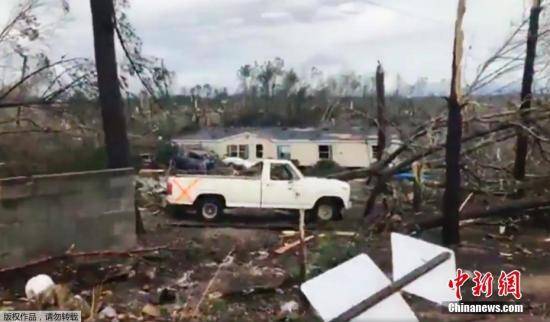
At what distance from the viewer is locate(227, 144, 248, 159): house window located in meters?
38.5

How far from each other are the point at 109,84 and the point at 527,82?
909 cm

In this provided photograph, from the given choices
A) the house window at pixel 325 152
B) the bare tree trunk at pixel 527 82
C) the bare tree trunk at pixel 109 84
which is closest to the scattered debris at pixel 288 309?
the bare tree trunk at pixel 109 84

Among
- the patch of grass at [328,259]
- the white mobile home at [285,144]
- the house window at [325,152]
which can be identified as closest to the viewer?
the patch of grass at [328,259]

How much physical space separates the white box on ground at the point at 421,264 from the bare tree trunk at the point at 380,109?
14760 millimetres

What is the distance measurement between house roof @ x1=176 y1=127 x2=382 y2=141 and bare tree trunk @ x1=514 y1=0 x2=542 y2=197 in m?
19.5

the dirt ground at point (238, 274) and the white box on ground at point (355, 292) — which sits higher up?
the white box on ground at point (355, 292)

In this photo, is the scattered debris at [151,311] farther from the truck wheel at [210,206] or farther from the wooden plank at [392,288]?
the truck wheel at [210,206]

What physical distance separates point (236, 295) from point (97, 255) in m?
1.99

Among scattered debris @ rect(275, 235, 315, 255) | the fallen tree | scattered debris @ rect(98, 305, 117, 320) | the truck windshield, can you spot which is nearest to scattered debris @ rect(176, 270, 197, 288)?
scattered debris @ rect(98, 305, 117, 320)

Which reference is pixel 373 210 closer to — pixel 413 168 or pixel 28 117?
pixel 413 168

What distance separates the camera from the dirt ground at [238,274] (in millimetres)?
6422

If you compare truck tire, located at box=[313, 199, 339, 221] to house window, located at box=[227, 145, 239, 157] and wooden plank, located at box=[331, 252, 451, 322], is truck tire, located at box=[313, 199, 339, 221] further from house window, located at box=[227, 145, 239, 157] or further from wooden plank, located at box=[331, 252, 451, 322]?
house window, located at box=[227, 145, 239, 157]

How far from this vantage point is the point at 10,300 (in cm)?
682

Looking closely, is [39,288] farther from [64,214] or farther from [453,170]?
[453,170]
